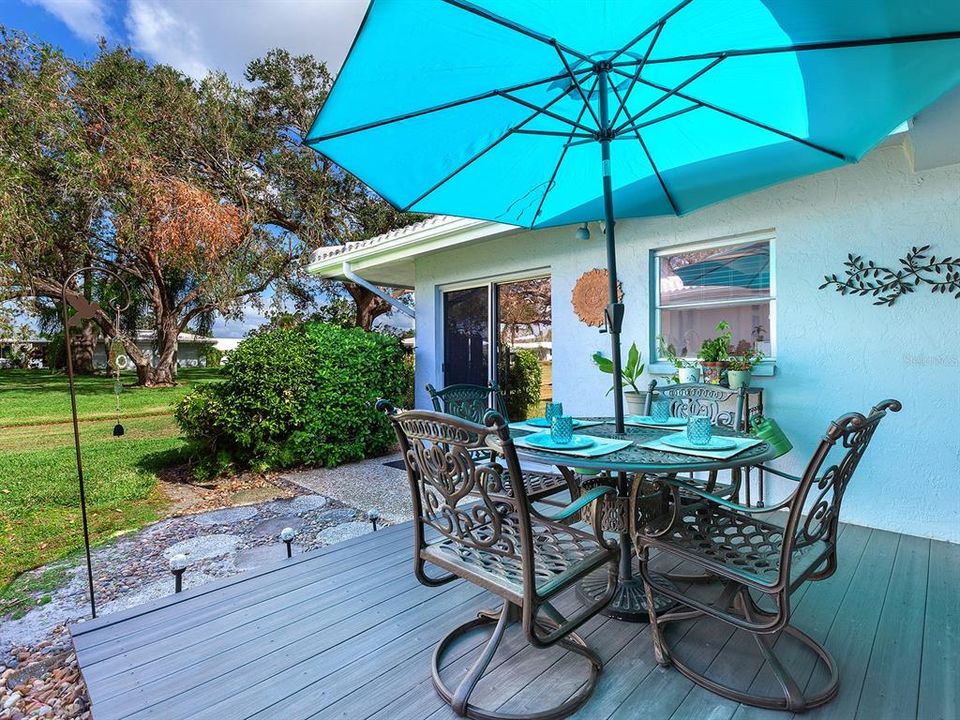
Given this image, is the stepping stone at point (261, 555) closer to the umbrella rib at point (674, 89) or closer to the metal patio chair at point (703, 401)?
the metal patio chair at point (703, 401)

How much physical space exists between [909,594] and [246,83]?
14501 mm

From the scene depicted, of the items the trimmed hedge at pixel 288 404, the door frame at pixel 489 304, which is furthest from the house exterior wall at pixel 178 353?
the door frame at pixel 489 304

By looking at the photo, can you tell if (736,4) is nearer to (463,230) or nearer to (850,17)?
(850,17)

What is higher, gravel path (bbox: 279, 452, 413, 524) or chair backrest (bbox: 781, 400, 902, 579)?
chair backrest (bbox: 781, 400, 902, 579)

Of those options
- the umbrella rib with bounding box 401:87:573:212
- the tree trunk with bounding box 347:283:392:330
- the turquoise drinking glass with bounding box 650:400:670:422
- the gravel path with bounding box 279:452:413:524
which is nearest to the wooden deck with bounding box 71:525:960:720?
the turquoise drinking glass with bounding box 650:400:670:422

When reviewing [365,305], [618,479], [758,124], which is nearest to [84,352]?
[365,305]

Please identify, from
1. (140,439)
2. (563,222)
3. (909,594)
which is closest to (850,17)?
(563,222)

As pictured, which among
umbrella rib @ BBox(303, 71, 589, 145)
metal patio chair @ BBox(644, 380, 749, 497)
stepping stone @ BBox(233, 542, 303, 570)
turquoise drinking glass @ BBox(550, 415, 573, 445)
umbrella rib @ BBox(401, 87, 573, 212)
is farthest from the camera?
metal patio chair @ BBox(644, 380, 749, 497)

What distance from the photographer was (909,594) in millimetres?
2357

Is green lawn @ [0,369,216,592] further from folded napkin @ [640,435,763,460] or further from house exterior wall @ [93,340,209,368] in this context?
folded napkin @ [640,435,763,460]

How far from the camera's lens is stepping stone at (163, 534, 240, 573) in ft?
10.9

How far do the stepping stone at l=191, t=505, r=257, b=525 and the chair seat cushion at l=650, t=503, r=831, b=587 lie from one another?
343 centimetres

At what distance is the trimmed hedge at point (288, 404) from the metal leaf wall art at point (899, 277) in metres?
4.48

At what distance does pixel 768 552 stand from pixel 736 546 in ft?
0.33
